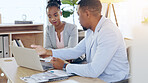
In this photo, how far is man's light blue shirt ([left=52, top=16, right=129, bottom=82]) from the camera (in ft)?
4.65

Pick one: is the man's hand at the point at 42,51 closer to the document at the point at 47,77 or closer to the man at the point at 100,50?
the man at the point at 100,50

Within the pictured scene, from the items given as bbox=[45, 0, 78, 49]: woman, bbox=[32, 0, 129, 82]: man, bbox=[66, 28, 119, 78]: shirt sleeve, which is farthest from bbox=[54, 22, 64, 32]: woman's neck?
bbox=[66, 28, 119, 78]: shirt sleeve

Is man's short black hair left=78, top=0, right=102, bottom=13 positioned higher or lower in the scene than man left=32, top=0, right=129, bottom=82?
higher

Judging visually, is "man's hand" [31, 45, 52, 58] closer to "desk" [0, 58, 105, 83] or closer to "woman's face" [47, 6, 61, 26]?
"desk" [0, 58, 105, 83]

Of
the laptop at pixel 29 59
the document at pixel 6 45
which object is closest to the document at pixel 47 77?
the laptop at pixel 29 59

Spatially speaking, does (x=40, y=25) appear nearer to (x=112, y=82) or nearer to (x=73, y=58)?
(x=73, y=58)

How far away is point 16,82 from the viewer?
4.35 feet

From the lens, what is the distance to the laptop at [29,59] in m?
1.53

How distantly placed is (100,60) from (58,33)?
1296 millimetres

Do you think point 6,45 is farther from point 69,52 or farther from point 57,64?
point 57,64

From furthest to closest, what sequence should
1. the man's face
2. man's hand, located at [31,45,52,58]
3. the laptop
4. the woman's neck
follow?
the woman's neck
man's hand, located at [31,45,52,58]
the man's face
the laptop

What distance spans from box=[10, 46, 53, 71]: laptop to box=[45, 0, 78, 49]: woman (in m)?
0.90

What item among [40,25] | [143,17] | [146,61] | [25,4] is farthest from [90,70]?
[25,4]

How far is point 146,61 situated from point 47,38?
7.59 feet
